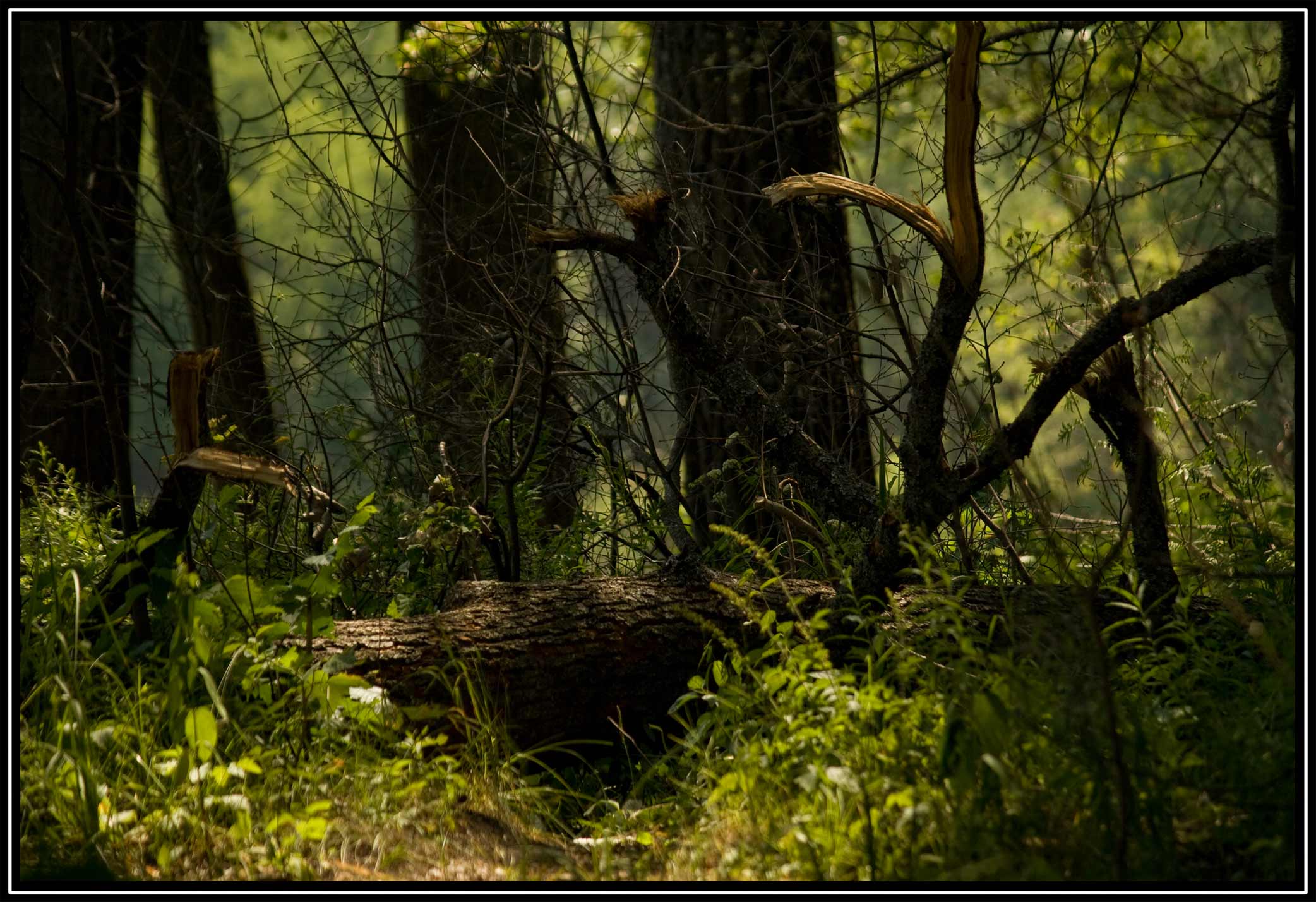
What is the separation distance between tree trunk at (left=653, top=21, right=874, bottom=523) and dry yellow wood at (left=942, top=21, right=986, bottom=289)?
1108mm

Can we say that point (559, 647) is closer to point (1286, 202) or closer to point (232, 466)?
point (232, 466)

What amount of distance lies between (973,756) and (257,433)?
580 centimetres

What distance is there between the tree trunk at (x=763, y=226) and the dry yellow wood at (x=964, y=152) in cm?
111

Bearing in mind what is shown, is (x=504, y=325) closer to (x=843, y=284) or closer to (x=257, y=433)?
(x=843, y=284)

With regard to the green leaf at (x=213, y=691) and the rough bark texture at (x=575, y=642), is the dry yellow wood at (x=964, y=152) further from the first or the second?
the green leaf at (x=213, y=691)

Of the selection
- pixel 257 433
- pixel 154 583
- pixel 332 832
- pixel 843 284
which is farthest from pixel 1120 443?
pixel 257 433

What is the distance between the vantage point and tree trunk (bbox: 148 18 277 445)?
25.6 feet

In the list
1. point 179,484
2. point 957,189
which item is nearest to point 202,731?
point 179,484

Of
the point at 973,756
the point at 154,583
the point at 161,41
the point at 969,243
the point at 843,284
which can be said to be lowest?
the point at 973,756

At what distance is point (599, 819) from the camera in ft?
10.9

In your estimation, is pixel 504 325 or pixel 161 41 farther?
pixel 161 41

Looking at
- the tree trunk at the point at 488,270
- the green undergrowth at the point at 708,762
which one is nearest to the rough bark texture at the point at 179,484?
the green undergrowth at the point at 708,762

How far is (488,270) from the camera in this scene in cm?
467

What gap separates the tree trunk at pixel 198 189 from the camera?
7.80 m
